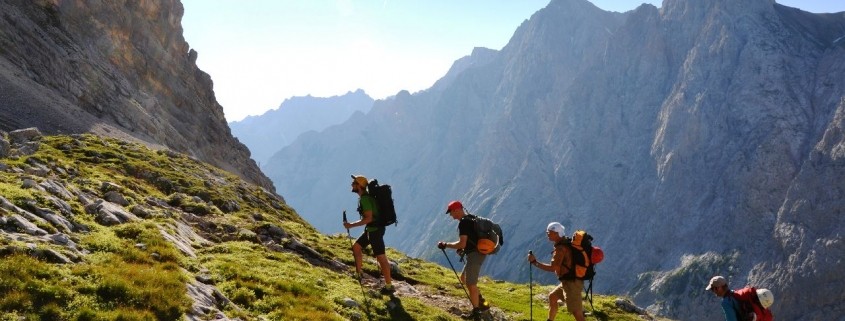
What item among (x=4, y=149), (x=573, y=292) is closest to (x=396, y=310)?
(x=573, y=292)

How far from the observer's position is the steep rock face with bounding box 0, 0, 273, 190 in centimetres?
5031

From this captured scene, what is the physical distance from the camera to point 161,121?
7169 cm

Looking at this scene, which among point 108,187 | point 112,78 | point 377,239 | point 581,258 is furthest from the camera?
point 112,78

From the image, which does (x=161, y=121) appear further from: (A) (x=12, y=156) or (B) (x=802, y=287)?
(B) (x=802, y=287)

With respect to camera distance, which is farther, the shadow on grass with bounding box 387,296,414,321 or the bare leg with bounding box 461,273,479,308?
the bare leg with bounding box 461,273,479,308

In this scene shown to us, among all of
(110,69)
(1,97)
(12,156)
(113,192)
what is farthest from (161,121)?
(113,192)

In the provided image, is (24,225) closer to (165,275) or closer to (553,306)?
(165,275)

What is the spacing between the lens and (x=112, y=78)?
69.9 meters

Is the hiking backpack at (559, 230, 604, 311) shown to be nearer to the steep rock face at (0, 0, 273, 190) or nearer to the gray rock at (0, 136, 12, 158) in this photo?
the gray rock at (0, 136, 12, 158)

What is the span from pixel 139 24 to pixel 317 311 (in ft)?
302

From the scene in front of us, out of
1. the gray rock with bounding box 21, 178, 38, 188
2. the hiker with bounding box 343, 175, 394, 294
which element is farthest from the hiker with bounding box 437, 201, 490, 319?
the gray rock with bounding box 21, 178, 38, 188

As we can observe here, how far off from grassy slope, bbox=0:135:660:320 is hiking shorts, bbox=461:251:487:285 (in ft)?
4.48

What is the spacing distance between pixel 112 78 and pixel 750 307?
74448mm

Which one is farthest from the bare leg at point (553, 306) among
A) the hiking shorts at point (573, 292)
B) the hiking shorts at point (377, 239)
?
the hiking shorts at point (377, 239)
